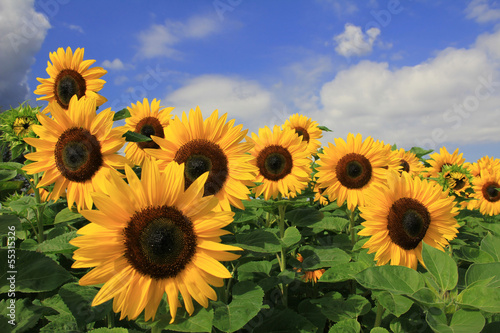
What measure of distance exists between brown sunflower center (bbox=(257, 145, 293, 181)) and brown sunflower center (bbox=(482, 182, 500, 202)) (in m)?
5.47

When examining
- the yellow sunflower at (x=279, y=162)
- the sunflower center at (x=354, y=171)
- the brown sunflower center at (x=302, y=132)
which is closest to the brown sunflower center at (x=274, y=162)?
the yellow sunflower at (x=279, y=162)

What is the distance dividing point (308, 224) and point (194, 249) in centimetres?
244

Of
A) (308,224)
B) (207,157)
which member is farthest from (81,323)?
(308,224)

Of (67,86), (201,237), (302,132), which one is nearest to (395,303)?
(201,237)

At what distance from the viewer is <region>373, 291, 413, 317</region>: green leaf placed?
7.27 ft

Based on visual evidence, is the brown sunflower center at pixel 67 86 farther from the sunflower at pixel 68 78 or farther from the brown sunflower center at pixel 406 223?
the brown sunflower center at pixel 406 223

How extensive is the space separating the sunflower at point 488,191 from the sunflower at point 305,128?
357 centimetres

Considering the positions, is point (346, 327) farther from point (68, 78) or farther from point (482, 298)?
point (68, 78)

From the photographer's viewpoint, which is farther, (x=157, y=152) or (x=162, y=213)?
(x=157, y=152)

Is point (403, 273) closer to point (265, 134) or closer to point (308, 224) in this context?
point (308, 224)

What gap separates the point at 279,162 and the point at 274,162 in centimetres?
8

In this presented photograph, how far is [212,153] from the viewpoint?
284 centimetres

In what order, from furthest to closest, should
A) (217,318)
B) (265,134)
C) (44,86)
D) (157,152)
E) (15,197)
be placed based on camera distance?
(265,134)
(44,86)
(15,197)
(157,152)
(217,318)

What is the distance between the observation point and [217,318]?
7.09ft
